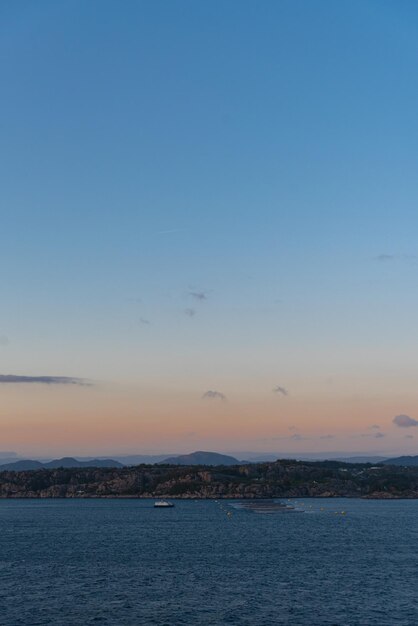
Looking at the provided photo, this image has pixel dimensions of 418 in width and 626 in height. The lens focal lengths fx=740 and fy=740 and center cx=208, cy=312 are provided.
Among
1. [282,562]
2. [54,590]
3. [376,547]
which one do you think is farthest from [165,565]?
[376,547]

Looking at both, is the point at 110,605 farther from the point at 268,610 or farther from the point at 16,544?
the point at 16,544

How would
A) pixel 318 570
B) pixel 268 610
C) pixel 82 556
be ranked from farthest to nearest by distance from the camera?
pixel 82 556, pixel 318 570, pixel 268 610

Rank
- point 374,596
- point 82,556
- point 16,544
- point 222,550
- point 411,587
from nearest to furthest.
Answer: point 374,596 → point 411,587 → point 82,556 → point 222,550 → point 16,544

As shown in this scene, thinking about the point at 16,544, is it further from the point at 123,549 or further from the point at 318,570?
the point at 318,570

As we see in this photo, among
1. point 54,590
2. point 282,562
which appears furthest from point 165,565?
point 54,590

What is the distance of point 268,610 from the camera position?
104625 millimetres

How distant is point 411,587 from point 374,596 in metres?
11.3

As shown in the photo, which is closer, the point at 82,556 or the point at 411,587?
the point at 411,587

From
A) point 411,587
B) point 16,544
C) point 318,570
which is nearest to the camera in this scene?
point 411,587

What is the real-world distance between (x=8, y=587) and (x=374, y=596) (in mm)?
59973

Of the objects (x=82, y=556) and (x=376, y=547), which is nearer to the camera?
(x=82, y=556)

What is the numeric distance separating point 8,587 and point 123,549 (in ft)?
188

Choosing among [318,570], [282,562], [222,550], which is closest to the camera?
[318,570]

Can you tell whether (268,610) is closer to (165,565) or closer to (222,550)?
(165,565)
